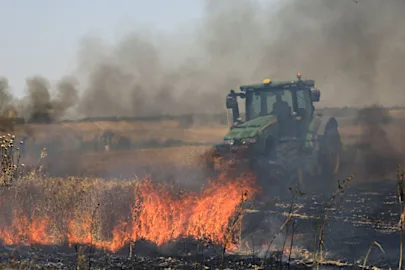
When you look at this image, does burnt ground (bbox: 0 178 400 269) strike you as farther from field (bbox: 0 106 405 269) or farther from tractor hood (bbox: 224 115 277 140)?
tractor hood (bbox: 224 115 277 140)

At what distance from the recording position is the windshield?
19484mm

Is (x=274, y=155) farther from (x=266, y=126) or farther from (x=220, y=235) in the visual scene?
(x=220, y=235)

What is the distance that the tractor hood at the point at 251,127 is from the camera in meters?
18.6

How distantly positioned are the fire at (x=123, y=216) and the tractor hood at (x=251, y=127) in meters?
1.43

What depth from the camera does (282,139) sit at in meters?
19.2

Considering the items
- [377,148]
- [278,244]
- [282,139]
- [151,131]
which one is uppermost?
[151,131]

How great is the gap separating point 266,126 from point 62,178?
32.6 ft

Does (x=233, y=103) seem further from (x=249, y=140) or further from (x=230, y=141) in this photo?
(x=249, y=140)

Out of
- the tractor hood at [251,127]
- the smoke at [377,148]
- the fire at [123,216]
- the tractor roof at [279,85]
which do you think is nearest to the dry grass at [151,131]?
the smoke at [377,148]

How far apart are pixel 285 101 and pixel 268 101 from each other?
2.07 feet

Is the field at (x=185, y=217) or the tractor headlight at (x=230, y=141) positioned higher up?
the tractor headlight at (x=230, y=141)

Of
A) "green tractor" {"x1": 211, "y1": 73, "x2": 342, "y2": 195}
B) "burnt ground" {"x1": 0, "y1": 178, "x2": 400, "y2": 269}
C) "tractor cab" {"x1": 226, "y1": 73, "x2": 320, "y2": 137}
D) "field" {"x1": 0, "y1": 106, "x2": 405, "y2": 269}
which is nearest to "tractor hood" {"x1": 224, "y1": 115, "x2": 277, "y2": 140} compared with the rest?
"green tractor" {"x1": 211, "y1": 73, "x2": 342, "y2": 195}

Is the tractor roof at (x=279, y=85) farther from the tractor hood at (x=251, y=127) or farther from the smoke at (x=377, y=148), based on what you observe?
the smoke at (x=377, y=148)

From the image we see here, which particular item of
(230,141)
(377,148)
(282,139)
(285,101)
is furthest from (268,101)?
(377,148)
